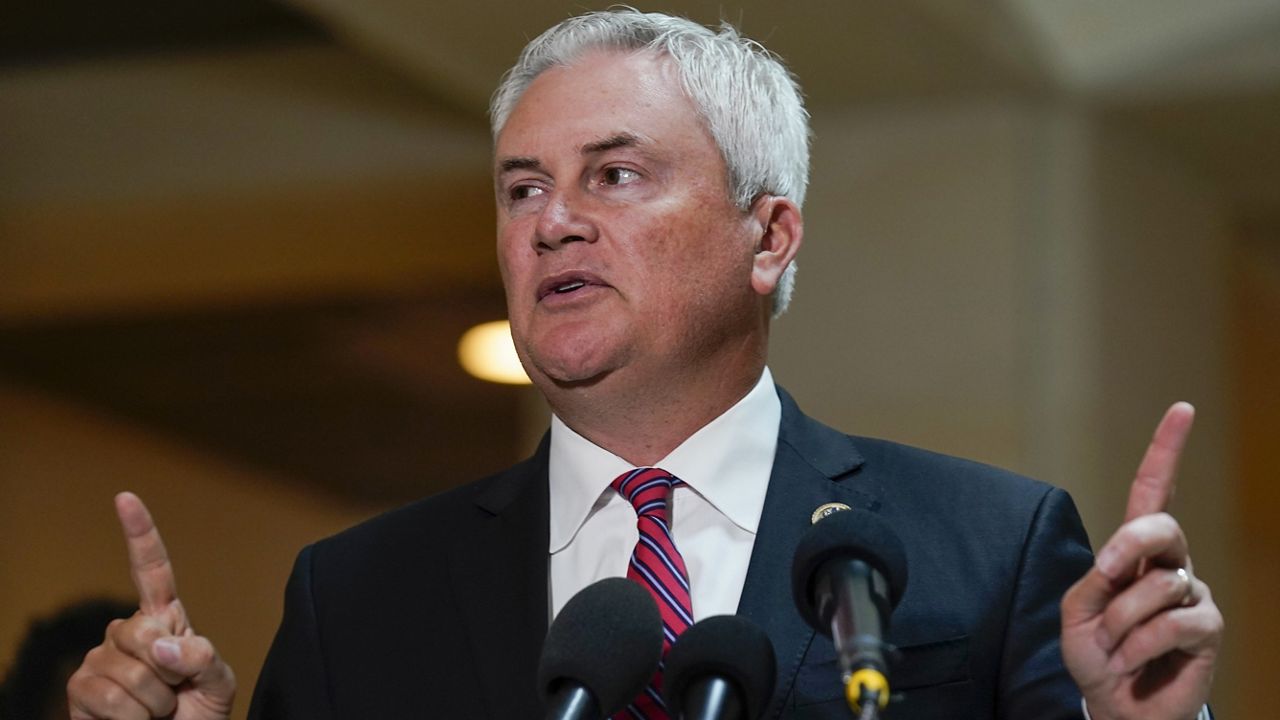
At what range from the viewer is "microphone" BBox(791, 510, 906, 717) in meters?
1.60

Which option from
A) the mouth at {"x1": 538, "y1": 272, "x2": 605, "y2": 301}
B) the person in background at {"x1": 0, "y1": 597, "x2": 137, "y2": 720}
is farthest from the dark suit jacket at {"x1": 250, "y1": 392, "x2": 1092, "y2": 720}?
the person in background at {"x1": 0, "y1": 597, "x2": 137, "y2": 720}

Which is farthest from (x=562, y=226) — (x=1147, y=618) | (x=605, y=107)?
(x=1147, y=618)

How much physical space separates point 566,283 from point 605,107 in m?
0.25

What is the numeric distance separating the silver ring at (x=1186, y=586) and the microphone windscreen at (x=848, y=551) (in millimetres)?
267

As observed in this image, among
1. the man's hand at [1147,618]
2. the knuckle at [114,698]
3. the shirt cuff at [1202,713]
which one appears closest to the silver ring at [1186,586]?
the man's hand at [1147,618]

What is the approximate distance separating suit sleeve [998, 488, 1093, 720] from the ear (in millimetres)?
485

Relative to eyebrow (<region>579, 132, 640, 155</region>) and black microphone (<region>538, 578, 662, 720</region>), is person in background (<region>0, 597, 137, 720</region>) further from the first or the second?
black microphone (<region>538, 578, 662, 720</region>)

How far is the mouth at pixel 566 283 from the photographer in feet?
7.64

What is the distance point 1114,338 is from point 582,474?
3.19 m

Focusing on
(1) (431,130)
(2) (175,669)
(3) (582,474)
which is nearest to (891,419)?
(1) (431,130)

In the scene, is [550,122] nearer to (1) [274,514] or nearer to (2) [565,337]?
(2) [565,337]

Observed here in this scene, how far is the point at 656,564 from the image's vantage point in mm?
2213

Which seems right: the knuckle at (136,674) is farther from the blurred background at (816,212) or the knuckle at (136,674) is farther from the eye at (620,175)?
the blurred background at (816,212)

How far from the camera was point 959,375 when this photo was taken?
509cm
